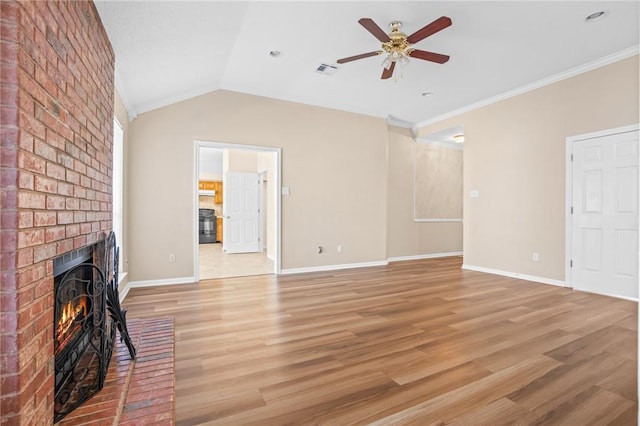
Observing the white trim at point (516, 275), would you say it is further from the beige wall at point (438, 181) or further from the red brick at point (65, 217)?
the red brick at point (65, 217)

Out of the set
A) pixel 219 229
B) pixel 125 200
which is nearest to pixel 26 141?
pixel 125 200

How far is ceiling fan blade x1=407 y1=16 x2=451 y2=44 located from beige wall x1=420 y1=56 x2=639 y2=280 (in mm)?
2746

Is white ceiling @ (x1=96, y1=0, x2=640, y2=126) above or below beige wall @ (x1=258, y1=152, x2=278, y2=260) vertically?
above

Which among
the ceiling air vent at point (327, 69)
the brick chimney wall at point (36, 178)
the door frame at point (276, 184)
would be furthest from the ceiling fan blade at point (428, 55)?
the brick chimney wall at point (36, 178)

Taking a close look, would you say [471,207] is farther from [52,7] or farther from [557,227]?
[52,7]

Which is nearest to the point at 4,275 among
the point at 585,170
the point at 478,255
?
the point at 585,170

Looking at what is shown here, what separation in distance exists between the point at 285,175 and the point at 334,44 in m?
2.21

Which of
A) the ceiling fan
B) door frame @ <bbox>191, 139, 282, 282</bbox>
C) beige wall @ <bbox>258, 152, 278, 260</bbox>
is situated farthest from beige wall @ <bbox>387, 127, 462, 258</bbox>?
the ceiling fan

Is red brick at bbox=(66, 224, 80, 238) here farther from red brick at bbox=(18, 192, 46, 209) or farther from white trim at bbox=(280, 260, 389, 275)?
white trim at bbox=(280, 260, 389, 275)

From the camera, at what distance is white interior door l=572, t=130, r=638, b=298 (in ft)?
12.2

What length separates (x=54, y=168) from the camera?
52.4 inches

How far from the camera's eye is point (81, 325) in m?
1.82

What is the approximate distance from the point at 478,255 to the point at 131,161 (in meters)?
5.64

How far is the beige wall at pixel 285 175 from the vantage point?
4348 mm
